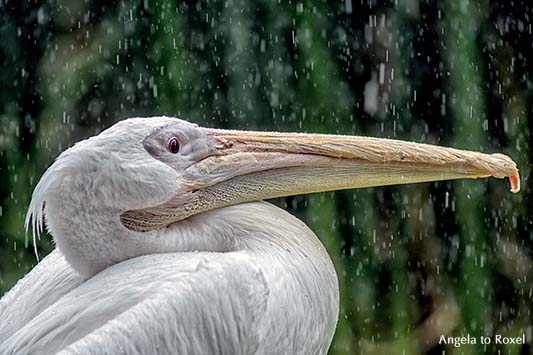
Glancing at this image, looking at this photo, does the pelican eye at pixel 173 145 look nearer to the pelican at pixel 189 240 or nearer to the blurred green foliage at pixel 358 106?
the pelican at pixel 189 240

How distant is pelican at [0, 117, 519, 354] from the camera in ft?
6.73

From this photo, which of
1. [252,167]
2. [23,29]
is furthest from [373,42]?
[252,167]

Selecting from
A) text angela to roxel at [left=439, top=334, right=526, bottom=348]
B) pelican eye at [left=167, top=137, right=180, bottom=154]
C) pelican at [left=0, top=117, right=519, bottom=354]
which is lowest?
text angela to roxel at [left=439, top=334, right=526, bottom=348]

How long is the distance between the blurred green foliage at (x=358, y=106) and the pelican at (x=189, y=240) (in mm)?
2038

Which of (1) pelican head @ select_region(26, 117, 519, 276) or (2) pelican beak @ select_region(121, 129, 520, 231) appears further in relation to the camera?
(2) pelican beak @ select_region(121, 129, 520, 231)

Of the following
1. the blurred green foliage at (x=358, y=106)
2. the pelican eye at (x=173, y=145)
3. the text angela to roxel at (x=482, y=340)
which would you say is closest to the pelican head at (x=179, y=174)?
the pelican eye at (x=173, y=145)

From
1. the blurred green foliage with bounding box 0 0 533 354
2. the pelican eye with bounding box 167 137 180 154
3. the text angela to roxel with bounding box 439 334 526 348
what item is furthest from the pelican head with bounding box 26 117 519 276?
the text angela to roxel with bounding box 439 334 526 348

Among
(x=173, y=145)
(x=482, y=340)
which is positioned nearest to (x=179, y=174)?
(x=173, y=145)

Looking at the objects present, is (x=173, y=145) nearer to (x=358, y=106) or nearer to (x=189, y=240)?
(x=189, y=240)

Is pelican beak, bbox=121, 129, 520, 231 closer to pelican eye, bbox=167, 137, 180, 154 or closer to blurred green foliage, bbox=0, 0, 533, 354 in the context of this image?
pelican eye, bbox=167, 137, 180, 154

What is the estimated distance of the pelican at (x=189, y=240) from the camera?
6.73ft

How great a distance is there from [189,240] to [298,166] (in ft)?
1.00

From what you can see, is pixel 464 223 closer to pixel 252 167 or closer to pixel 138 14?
pixel 138 14

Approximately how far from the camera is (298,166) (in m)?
2.41
